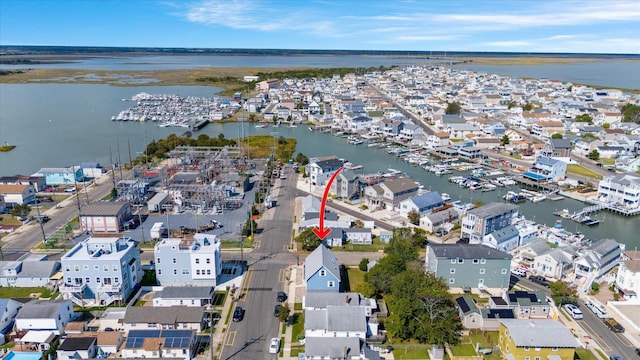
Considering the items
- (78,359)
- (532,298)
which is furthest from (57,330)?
(532,298)

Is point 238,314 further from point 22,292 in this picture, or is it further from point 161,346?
point 22,292

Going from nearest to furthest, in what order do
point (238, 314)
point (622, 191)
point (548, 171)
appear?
point (238, 314), point (622, 191), point (548, 171)

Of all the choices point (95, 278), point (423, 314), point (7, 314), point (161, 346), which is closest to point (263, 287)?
point (161, 346)

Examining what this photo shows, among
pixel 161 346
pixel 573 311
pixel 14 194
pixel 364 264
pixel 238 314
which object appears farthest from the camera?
pixel 14 194

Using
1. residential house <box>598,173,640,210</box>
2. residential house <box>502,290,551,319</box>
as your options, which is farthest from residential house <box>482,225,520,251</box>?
residential house <box>598,173,640,210</box>

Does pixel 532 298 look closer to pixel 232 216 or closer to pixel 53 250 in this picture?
pixel 232 216

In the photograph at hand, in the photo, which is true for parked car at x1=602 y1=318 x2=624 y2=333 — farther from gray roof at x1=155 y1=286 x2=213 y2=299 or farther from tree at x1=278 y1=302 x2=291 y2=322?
gray roof at x1=155 y1=286 x2=213 y2=299

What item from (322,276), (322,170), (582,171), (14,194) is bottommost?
(322,276)
